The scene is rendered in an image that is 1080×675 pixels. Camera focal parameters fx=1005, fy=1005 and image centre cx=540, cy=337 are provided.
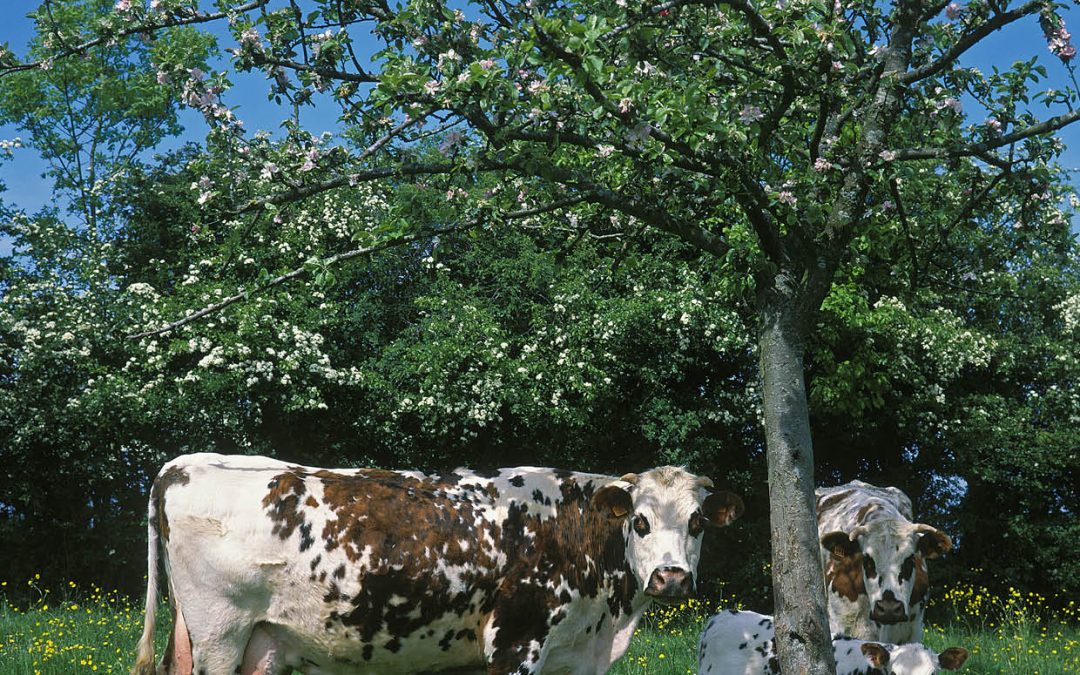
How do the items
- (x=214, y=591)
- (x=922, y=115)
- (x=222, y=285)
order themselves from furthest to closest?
1. (x=222, y=285)
2. (x=922, y=115)
3. (x=214, y=591)

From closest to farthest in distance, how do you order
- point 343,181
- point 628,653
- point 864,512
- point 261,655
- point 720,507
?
point 261,655, point 343,181, point 720,507, point 864,512, point 628,653

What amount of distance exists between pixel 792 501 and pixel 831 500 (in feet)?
15.8

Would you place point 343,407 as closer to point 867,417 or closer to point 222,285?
point 222,285

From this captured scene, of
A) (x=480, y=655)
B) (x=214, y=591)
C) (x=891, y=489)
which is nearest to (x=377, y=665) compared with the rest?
(x=480, y=655)

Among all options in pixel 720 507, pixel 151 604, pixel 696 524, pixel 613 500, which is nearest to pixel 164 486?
pixel 151 604

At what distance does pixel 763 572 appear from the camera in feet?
60.2

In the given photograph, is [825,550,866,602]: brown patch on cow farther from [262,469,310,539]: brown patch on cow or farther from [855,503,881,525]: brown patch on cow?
[262,469,310,539]: brown patch on cow

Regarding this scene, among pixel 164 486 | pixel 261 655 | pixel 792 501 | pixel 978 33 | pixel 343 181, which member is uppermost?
pixel 978 33

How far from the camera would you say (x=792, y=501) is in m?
6.28

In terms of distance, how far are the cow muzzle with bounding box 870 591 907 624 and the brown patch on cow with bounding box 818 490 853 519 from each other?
2.44 meters

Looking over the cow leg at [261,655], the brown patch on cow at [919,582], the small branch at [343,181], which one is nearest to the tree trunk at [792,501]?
the small branch at [343,181]

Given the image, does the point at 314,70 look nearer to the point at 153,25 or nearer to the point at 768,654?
the point at 153,25

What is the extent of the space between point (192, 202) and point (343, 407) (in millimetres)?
6060

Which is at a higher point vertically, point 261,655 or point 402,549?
point 402,549
